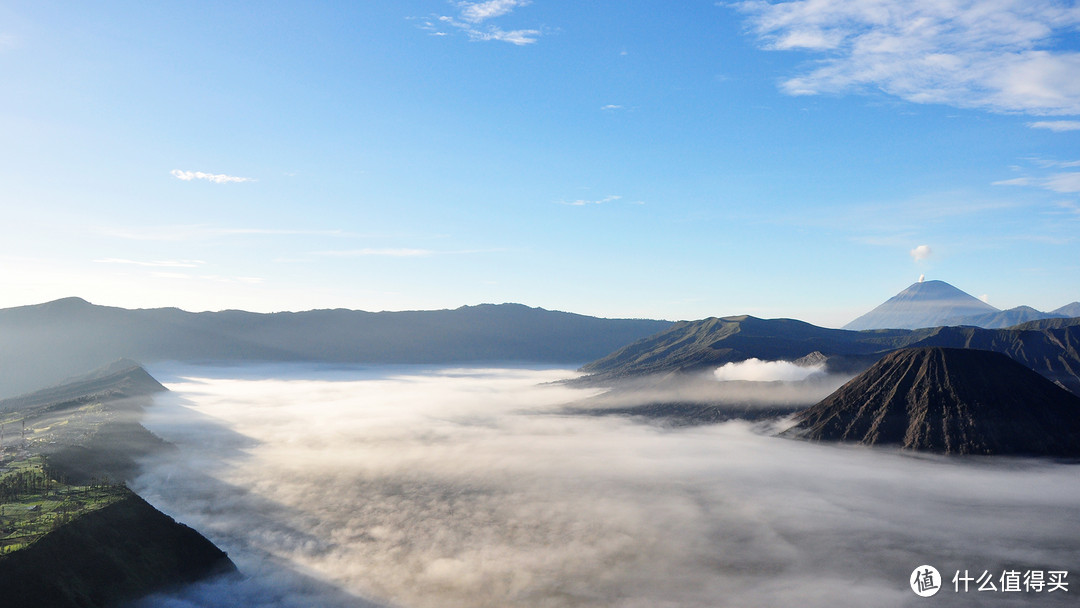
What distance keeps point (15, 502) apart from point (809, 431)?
190m

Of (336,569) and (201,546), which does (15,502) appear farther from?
(336,569)

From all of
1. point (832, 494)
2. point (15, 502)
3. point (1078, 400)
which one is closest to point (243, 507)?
point (15, 502)

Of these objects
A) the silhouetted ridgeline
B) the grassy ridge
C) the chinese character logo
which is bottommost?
the chinese character logo

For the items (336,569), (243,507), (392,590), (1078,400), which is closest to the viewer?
(392,590)

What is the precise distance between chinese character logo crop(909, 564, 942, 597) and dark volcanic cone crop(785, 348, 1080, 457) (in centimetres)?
7501

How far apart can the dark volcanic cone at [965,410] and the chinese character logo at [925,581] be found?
246ft

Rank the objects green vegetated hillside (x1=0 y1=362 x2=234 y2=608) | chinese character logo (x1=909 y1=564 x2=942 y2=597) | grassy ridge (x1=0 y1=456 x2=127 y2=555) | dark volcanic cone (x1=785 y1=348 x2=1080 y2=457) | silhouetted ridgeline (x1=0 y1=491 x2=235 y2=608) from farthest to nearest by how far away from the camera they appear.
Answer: dark volcanic cone (x1=785 y1=348 x2=1080 y2=457)
chinese character logo (x1=909 y1=564 x2=942 y2=597)
grassy ridge (x1=0 y1=456 x2=127 y2=555)
green vegetated hillside (x1=0 y1=362 x2=234 y2=608)
silhouetted ridgeline (x1=0 y1=491 x2=235 y2=608)

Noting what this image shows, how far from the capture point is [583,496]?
156375mm

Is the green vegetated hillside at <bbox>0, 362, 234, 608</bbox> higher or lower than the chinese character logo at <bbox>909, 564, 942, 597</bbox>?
higher

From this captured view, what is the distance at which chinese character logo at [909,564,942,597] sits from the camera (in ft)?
303

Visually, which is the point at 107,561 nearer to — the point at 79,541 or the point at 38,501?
the point at 79,541

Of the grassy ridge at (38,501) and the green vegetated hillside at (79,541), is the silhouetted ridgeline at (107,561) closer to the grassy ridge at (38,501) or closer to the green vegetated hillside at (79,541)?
the green vegetated hillside at (79,541)

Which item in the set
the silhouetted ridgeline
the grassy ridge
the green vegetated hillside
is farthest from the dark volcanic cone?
the grassy ridge

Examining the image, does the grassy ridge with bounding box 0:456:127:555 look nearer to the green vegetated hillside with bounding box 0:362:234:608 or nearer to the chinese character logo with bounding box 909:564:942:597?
the green vegetated hillside with bounding box 0:362:234:608
